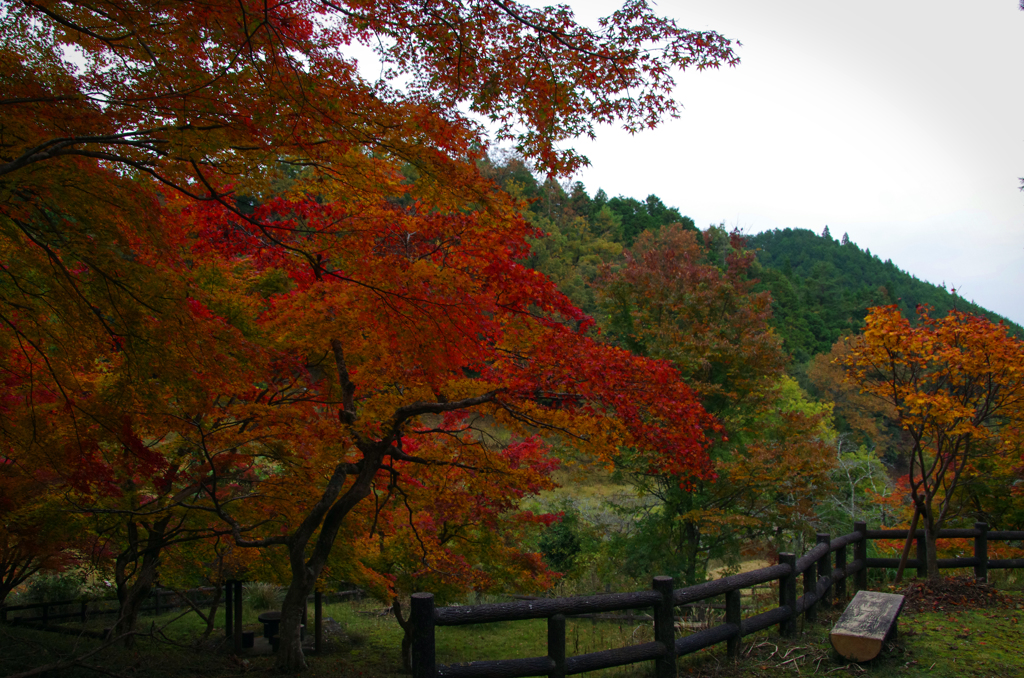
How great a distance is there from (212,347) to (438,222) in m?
2.80

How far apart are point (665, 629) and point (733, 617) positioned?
3.12 feet

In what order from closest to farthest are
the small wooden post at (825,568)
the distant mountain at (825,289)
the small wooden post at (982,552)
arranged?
the small wooden post at (825,568) → the small wooden post at (982,552) → the distant mountain at (825,289)

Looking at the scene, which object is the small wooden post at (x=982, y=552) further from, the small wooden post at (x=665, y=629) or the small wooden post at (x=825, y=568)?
the small wooden post at (x=665, y=629)

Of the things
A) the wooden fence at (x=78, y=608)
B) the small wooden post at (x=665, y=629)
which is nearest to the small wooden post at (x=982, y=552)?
the small wooden post at (x=665, y=629)

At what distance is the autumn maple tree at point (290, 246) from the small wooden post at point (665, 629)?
217 centimetres

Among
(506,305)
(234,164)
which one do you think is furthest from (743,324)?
(234,164)

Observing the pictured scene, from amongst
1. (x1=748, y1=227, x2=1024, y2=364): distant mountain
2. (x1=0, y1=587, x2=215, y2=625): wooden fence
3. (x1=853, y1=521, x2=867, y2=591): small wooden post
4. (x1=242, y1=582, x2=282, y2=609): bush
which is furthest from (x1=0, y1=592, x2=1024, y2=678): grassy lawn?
(x1=748, y1=227, x2=1024, y2=364): distant mountain

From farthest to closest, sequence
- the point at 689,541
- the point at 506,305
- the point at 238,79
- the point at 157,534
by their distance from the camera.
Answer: the point at 689,541
the point at 157,534
the point at 506,305
the point at 238,79

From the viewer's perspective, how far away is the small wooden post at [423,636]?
353cm

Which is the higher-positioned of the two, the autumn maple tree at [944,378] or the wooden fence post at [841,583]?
the autumn maple tree at [944,378]

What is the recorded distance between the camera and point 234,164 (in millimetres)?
4219

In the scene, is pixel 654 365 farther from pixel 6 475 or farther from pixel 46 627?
pixel 46 627

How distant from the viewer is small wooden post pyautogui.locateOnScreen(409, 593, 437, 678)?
353 cm

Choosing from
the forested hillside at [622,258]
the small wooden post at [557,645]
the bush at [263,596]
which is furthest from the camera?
the forested hillside at [622,258]
